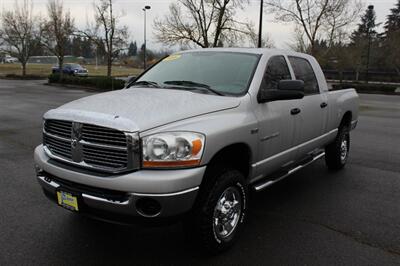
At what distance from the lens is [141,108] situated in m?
3.32

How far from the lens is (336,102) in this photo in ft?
19.5

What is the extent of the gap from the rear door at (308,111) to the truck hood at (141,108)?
1.38m

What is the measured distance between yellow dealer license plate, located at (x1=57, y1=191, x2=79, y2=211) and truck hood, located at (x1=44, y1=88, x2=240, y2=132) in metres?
0.63

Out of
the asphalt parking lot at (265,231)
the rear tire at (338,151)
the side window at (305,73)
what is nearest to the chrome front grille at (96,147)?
the asphalt parking lot at (265,231)

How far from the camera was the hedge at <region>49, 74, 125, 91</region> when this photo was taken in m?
24.9

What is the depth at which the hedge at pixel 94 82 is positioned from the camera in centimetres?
2492

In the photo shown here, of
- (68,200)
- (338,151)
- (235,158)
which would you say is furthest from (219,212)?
(338,151)

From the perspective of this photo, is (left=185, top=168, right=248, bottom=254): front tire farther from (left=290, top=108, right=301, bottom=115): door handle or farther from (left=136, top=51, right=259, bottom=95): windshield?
(left=290, top=108, right=301, bottom=115): door handle

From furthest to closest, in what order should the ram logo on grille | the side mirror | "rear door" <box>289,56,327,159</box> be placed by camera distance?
"rear door" <box>289,56,327,159</box> < the side mirror < the ram logo on grille

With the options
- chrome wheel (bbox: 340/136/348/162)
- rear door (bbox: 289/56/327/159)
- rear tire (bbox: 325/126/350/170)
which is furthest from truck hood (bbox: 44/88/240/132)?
chrome wheel (bbox: 340/136/348/162)

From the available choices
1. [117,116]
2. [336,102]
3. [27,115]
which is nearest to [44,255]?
[117,116]

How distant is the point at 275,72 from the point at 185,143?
6.28 feet

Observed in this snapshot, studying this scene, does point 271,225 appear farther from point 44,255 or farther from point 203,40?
point 203,40

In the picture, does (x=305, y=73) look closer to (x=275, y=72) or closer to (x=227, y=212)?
(x=275, y=72)
